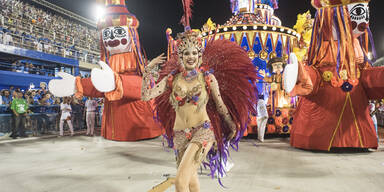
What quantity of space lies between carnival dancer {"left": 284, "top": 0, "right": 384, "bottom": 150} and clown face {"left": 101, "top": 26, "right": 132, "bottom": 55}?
407cm

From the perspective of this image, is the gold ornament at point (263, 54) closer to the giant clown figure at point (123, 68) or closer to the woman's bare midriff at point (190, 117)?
the giant clown figure at point (123, 68)

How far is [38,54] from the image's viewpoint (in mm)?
16875

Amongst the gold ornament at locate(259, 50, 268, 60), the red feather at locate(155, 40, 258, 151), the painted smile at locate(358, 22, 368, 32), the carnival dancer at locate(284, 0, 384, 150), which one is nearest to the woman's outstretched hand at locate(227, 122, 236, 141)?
the red feather at locate(155, 40, 258, 151)

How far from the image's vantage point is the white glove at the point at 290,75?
13.3 ft

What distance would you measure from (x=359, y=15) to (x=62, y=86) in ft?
19.5

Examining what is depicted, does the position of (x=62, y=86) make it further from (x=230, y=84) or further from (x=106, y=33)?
(x=230, y=84)

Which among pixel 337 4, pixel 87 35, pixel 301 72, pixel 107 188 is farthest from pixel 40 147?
pixel 87 35

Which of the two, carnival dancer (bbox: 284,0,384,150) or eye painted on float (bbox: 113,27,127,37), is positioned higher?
eye painted on float (bbox: 113,27,127,37)

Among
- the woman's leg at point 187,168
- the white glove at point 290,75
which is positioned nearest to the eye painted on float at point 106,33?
the white glove at point 290,75

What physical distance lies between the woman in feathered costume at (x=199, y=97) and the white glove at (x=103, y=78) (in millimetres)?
2406

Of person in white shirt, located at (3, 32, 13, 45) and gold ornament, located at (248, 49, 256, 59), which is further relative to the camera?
person in white shirt, located at (3, 32, 13, 45)

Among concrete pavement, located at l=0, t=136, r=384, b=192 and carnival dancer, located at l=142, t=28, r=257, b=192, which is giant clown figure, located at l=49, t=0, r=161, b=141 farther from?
carnival dancer, located at l=142, t=28, r=257, b=192

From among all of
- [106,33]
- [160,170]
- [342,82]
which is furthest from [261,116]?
[106,33]

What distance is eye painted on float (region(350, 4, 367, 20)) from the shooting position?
178 inches
